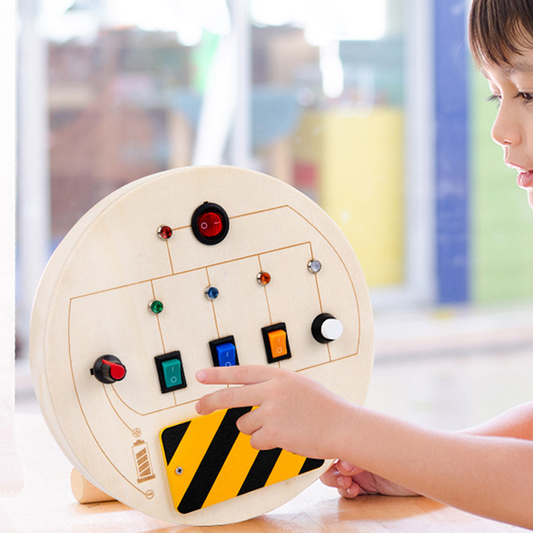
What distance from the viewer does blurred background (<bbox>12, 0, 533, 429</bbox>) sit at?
225cm

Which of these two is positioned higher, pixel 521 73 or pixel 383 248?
pixel 521 73

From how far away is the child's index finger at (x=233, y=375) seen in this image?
55 centimetres

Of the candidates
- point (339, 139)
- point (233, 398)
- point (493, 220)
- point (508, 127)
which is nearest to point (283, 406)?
point (233, 398)

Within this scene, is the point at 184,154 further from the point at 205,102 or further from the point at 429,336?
the point at 429,336

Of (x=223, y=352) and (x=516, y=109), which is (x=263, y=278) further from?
(x=516, y=109)

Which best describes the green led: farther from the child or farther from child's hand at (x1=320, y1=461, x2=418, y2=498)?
child's hand at (x1=320, y1=461, x2=418, y2=498)

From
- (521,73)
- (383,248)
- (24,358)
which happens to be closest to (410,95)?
(383,248)

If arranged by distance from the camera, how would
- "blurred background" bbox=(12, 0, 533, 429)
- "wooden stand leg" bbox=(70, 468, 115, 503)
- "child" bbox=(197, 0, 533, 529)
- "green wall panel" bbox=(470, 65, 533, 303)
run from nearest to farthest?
1. "child" bbox=(197, 0, 533, 529)
2. "wooden stand leg" bbox=(70, 468, 115, 503)
3. "blurred background" bbox=(12, 0, 533, 429)
4. "green wall panel" bbox=(470, 65, 533, 303)

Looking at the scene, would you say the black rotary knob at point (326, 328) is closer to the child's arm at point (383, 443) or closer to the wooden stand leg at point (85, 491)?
the child's arm at point (383, 443)

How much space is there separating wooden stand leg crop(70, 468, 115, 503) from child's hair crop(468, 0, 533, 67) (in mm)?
495

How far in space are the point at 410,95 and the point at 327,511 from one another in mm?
2237

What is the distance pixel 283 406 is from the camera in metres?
0.54

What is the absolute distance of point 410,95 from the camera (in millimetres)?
2666

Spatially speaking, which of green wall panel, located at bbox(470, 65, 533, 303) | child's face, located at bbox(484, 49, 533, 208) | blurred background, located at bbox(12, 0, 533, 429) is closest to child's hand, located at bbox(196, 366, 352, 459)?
child's face, located at bbox(484, 49, 533, 208)
